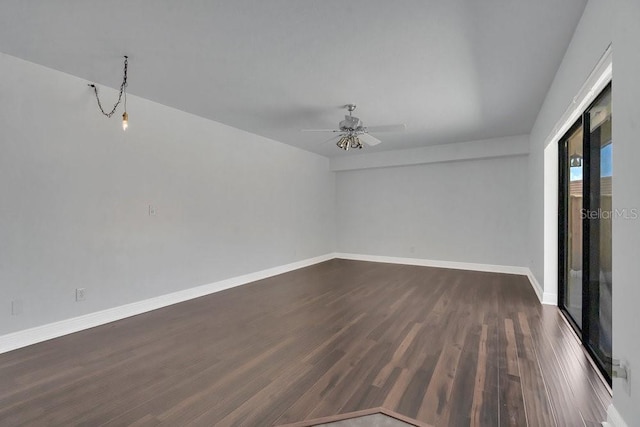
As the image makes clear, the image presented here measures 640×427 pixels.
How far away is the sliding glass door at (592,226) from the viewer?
2184mm

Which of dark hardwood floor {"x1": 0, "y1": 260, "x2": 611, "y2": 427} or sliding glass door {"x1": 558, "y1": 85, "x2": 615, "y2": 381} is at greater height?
sliding glass door {"x1": 558, "y1": 85, "x2": 615, "y2": 381}

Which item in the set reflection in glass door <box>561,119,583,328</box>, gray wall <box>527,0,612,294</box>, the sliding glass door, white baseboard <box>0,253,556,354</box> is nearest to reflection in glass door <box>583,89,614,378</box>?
the sliding glass door

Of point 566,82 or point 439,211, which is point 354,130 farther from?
point 439,211

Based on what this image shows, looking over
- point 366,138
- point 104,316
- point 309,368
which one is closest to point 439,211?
point 366,138

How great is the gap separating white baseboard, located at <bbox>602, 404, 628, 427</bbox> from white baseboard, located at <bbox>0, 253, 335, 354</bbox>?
4281 millimetres

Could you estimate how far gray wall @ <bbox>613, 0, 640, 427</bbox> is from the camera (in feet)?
4.51

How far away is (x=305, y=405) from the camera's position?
6.29 feet

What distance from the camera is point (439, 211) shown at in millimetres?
6680

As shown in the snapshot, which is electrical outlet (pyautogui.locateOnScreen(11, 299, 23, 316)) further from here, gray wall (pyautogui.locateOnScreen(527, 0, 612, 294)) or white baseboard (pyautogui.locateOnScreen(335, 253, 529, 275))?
white baseboard (pyautogui.locateOnScreen(335, 253, 529, 275))

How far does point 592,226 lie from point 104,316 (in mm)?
4805

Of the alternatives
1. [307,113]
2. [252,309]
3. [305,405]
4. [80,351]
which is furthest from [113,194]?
[305,405]

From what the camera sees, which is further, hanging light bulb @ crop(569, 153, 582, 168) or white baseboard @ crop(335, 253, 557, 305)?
white baseboard @ crop(335, 253, 557, 305)

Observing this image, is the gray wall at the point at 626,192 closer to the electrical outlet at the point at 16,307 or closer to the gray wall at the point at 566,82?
the gray wall at the point at 566,82

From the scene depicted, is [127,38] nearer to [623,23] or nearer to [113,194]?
[113,194]
